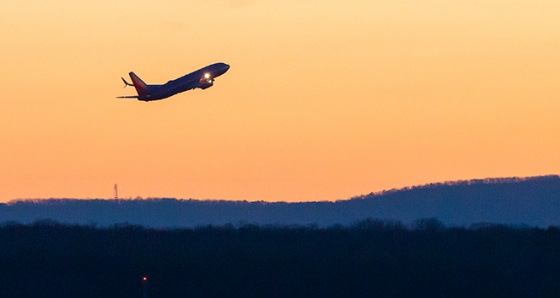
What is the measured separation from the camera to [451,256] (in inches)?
4021

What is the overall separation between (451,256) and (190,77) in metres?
37.9

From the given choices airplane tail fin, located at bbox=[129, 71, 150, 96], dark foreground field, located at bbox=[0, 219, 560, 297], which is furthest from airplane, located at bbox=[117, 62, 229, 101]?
dark foreground field, located at bbox=[0, 219, 560, 297]

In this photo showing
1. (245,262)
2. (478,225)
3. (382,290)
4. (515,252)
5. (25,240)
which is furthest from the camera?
(478,225)

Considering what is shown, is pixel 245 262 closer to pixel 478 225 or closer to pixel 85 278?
pixel 85 278

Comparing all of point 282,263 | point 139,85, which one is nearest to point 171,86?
point 139,85

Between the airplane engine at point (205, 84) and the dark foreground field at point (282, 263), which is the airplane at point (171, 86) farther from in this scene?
the dark foreground field at point (282, 263)

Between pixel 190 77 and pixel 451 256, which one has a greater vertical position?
pixel 190 77

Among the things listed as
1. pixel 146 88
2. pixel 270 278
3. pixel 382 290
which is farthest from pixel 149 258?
pixel 146 88

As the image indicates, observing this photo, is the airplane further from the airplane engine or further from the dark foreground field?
the dark foreground field

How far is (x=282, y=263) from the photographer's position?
97.7 metres

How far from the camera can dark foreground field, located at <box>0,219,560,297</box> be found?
3573 inches

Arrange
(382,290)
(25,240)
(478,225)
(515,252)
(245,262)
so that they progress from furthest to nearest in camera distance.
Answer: (478,225)
(25,240)
(515,252)
(245,262)
(382,290)

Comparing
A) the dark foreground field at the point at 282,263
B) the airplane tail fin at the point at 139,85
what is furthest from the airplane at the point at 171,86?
the dark foreground field at the point at 282,263

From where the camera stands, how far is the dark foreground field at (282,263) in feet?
298
